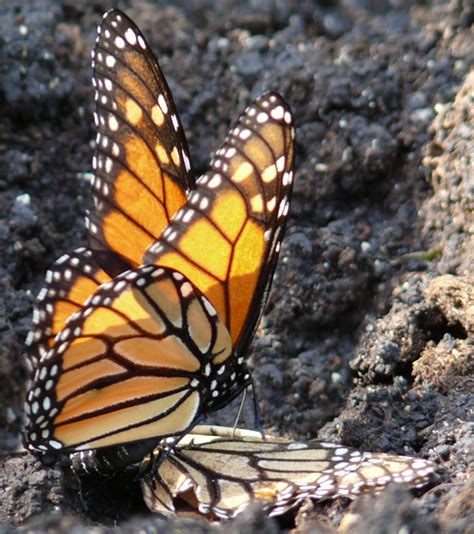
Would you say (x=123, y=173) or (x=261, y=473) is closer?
(x=261, y=473)

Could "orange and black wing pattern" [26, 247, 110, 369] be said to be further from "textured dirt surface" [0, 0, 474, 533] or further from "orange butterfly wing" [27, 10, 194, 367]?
"textured dirt surface" [0, 0, 474, 533]

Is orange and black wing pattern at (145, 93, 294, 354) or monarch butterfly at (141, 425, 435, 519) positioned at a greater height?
orange and black wing pattern at (145, 93, 294, 354)

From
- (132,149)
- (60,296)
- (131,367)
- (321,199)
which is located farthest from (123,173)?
(321,199)

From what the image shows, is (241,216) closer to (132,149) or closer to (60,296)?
(132,149)

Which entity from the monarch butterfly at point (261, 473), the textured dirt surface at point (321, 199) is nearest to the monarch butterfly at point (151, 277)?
the monarch butterfly at point (261, 473)

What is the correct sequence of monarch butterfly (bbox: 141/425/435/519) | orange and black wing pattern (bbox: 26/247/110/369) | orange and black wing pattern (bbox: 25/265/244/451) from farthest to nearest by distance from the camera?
orange and black wing pattern (bbox: 26/247/110/369), orange and black wing pattern (bbox: 25/265/244/451), monarch butterfly (bbox: 141/425/435/519)

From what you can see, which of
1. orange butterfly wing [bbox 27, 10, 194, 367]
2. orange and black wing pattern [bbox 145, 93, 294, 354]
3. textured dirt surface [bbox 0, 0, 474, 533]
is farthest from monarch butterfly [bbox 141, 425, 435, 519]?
orange butterfly wing [bbox 27, 10, 194, 367]
